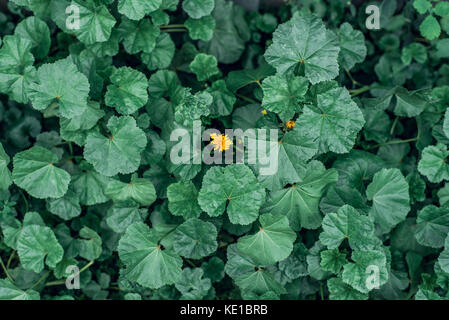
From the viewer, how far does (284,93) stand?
2182 mm

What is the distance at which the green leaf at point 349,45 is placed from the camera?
8.39ft

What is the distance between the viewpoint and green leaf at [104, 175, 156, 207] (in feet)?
7.82

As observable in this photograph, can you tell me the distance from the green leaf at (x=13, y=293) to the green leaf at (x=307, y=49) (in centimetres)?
182

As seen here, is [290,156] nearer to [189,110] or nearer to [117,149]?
[189,110]

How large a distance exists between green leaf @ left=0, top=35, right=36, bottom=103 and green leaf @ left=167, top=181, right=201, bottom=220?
37.5 inches

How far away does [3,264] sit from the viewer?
260cm

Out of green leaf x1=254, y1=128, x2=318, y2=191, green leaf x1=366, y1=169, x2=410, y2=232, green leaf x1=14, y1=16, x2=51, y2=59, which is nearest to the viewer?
green leaf x1=254, y1=128, x2=318, y2=191

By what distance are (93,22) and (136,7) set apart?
25 centimetres

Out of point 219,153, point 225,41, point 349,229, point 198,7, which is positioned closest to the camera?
point 349,229

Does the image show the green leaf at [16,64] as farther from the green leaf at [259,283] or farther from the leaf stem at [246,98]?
the green leaf at [259,283]

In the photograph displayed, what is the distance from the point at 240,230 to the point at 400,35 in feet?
5.67

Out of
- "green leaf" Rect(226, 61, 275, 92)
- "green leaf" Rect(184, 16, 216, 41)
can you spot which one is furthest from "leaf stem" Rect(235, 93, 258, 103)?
"green leaf" Rect(184, 16, 216, 41)

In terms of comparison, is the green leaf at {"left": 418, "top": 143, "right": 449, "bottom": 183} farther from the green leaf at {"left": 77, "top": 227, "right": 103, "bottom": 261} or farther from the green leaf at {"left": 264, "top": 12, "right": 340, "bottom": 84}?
the green leaf at {"left": 77, "top": 227, "right": 103, "bottom": 261}

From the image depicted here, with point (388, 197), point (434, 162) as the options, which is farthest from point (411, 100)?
point (388, 197)
